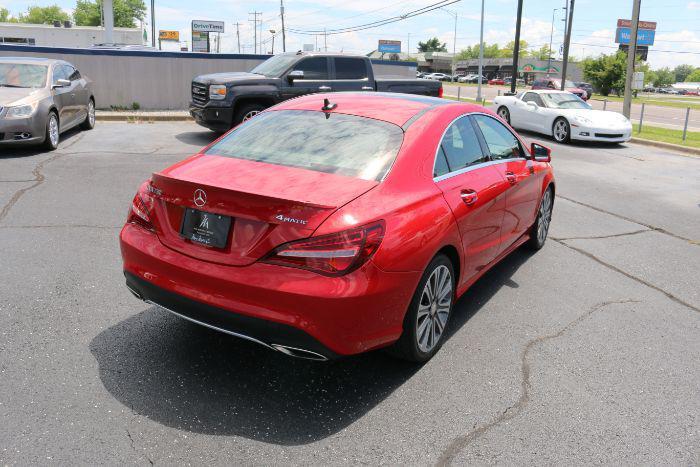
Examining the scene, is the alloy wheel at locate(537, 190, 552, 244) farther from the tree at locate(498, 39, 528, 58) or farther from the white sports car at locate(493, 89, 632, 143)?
the tree at locate(498, 39, 528, 58)

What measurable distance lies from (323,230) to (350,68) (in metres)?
12.3

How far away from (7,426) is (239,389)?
115 centimetres

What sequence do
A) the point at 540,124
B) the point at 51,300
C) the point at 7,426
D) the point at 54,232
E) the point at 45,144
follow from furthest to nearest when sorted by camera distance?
1. the point at 540,124
2. the point at 45,144
3. the point at 54,232
4. the point at 51,300
5. the point at 7,426

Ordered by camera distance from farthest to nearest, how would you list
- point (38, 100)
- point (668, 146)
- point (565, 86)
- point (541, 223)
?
1. point (565, 86)
2. point (668, 146)
3. point (38, 100)
4. point (541, 223)

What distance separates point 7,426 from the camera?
3.01m

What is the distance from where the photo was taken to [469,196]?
418 centimetres

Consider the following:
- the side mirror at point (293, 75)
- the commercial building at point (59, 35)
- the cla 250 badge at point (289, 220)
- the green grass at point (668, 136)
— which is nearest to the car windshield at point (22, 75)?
the side mirror at point (293, 75)

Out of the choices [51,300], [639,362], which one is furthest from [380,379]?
[51,300]

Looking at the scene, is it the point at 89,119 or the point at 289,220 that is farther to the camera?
the point at 89,119

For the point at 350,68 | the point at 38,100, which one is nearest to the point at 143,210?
the point at 38,100

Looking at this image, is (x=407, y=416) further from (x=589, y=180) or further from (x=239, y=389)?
(x=589, y=180)

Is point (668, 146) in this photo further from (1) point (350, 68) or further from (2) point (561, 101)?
(1) point (350, 68)

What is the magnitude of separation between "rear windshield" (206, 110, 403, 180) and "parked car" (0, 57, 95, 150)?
7.19 metres

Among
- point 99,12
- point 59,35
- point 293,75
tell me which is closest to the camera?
point 293,75
